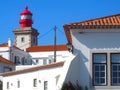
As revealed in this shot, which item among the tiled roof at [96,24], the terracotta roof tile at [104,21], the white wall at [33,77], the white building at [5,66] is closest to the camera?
the tiled roof at [96,24]

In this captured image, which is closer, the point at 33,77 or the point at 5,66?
the point at 33,77

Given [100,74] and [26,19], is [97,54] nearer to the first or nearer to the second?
[100,74]

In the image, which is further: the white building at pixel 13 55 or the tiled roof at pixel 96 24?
the white building at pixel 13 55

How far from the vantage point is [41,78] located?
42.7 m

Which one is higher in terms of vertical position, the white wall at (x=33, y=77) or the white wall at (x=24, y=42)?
the white wall at (x=24, y=42)

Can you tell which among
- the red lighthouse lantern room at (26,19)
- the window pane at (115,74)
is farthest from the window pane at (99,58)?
the red lighthouse lantern room at (26,19)

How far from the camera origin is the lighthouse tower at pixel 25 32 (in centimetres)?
12206

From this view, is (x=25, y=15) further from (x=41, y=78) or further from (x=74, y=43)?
(x=74, y=43)

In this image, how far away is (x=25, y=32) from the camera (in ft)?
402

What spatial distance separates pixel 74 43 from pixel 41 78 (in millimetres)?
19166

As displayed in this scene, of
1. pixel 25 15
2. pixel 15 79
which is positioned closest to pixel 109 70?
pixel 15 79

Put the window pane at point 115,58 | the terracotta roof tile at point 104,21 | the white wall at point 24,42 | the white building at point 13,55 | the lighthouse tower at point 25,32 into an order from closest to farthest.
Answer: the window pane at point 115,58 → the terracotta roof tile at point 104,21 → the white building at point 13,55 → the lighthouse tower at point 25,32 → the white wall at point 24,42

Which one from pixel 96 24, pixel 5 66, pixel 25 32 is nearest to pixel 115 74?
pixel 96 24

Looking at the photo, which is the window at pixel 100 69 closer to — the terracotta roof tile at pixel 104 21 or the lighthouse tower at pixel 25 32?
the terracotta roof tile at pixel 104 21
